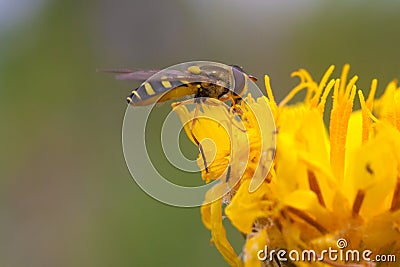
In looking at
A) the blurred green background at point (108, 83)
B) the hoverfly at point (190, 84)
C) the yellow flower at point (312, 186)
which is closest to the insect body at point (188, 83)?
the hoverfly at point (190, 84)

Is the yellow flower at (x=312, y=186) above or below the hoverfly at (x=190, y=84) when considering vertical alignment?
below

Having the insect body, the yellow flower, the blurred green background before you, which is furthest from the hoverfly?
the blurred green background

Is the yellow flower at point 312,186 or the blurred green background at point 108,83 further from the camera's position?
the blurred green background at point 108,83

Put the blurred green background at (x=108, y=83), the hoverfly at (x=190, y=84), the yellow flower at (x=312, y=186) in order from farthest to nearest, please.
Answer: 1. the blurred green background at (x=108, y=83)
2. the hoverfly at (x=190, y=84)
3. the yellow flower at (x=312, y=186)

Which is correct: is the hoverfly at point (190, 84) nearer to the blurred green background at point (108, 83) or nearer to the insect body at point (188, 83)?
the insect body at point (188, 83)

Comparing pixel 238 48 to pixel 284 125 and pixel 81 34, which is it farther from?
pixel 284 125

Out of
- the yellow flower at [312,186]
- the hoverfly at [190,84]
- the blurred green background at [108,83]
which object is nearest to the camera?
the yellow flower at [312,186]

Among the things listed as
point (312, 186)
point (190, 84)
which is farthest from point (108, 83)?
point (312, 186)

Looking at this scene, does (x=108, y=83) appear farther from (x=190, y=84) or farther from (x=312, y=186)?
(x=312, y=186)
